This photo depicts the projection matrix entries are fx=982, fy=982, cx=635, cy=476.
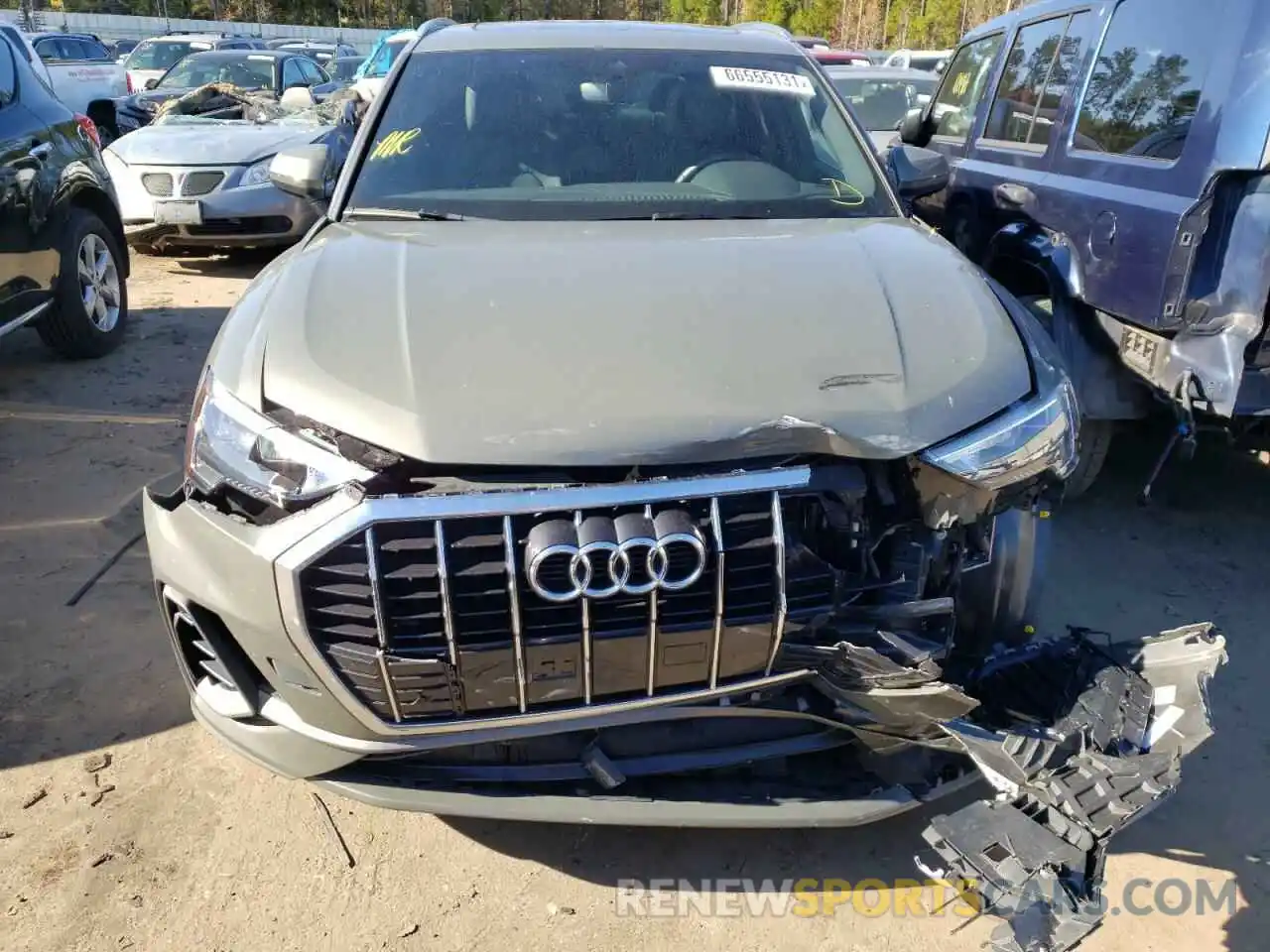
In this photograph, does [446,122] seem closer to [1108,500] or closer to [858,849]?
[858,849]

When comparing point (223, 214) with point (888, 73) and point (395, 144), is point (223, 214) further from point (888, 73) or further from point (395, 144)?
point (888, 73)

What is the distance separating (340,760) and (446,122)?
80.5 inches

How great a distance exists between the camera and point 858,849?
2.46 m

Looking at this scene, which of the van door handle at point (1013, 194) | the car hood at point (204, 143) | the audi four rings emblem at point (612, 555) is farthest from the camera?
the car hood at point (204, 143)

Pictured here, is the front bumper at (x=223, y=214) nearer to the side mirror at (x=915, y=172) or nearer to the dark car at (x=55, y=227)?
the dark car at (x=55, y=227)

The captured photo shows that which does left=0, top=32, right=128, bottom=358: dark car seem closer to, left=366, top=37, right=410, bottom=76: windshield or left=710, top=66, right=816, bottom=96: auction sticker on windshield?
left=710, top=66, right=816, bottom=96: auction sticker on windshield

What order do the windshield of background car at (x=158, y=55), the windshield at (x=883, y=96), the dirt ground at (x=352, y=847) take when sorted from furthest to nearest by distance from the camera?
the windshield of background car at (x=158, y=55) < the windshield at (x=883, y=96) < the dirt ground at (x=352, y=847)

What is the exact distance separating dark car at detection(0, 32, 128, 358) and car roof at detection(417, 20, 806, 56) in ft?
8.45

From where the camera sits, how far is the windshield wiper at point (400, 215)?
286 cm

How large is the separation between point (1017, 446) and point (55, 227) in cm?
516

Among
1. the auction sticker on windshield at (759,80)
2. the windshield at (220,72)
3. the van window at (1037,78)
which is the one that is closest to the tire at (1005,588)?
the auction sticker on windshield at (759,80)

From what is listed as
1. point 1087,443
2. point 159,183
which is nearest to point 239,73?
point 159,183

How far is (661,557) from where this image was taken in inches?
69.5

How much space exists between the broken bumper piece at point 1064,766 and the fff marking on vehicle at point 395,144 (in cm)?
230
